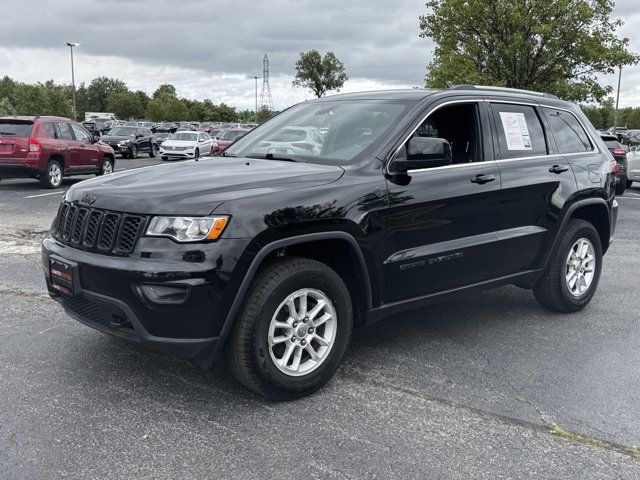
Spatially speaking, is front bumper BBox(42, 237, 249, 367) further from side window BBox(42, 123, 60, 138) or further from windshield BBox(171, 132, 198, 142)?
windshield BBox(171, 132, 198, 142)

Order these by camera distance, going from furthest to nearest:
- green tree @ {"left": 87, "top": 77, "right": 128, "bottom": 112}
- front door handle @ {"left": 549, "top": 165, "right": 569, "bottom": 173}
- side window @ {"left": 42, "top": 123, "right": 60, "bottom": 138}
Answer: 1. green tree @ {"left": 87, "top": 77, "right": 128, "bottom": 112}
2. side window @ {"left": 42, "top": 123, "right": 60, "bottom": 138}
3. front door handle @ {"left": 549, "top": 165, "right": 569, "bottom": 173}

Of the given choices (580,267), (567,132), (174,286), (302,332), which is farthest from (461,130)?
(174,286)

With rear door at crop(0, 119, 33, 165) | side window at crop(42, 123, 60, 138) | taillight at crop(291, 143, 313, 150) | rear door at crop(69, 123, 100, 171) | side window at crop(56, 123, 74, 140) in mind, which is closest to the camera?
taillight at crop(291, 143, 313, 150)

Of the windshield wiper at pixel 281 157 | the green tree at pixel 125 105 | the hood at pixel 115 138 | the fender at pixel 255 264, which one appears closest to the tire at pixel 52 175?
the windshield wiper at pixel 281 157

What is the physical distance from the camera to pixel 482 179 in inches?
177

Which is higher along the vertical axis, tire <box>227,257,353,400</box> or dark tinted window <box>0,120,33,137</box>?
dark tinted window <box>0,120,33,137</box>

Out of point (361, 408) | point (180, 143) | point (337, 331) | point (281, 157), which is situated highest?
point (281, 157)

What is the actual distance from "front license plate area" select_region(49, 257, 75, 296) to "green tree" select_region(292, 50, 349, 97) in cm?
8412

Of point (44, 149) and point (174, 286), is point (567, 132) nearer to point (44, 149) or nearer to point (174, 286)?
point (174, 286)

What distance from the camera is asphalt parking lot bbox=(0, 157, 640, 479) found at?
9.84ft

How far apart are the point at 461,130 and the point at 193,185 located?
6.92 ft

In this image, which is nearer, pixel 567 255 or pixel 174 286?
pixel 174 286

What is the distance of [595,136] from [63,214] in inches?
173

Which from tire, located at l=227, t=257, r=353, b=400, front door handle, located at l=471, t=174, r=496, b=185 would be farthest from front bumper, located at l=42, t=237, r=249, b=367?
front door handle, located at l=471, t=174, r=496, b=185
